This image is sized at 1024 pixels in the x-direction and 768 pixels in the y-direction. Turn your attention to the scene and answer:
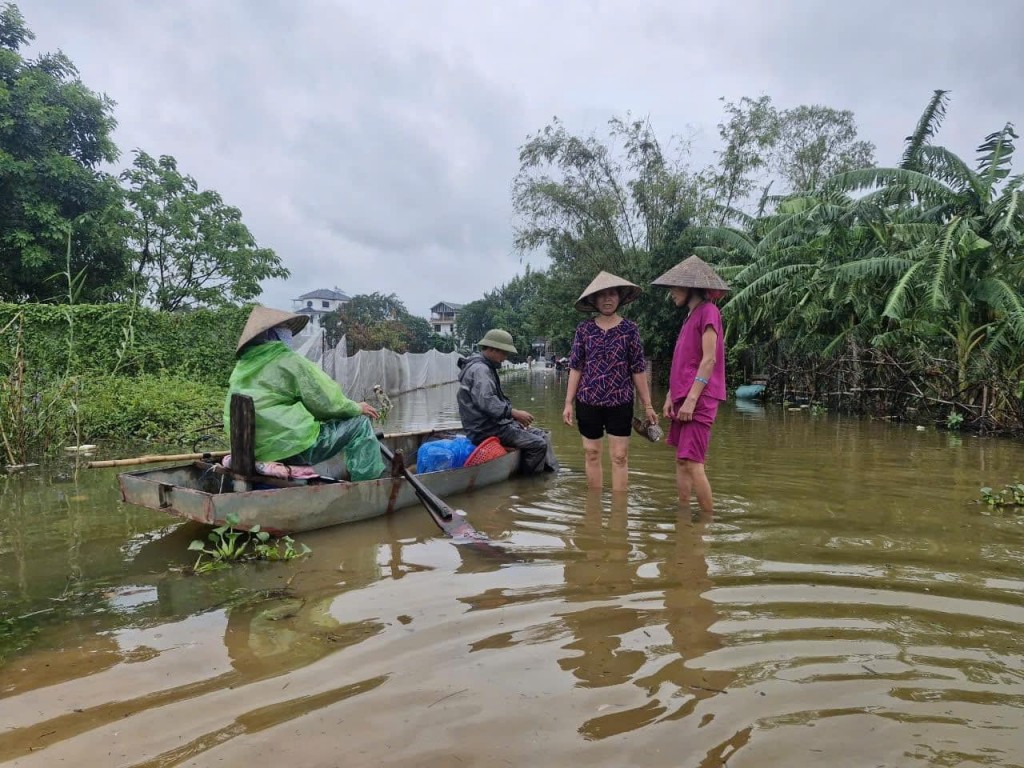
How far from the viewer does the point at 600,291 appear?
5.19m

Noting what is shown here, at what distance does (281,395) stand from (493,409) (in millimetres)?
2179

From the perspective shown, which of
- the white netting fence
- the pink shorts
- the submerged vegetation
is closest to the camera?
the submerged vegetation

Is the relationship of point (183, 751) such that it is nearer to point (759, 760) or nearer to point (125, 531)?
point (759, 760)

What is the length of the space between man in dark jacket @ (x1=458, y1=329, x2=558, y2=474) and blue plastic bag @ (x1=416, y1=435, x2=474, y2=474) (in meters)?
0.16

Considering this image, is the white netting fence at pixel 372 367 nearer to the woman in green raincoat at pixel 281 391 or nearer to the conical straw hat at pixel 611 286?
the conical straw hat at pixel 611 286

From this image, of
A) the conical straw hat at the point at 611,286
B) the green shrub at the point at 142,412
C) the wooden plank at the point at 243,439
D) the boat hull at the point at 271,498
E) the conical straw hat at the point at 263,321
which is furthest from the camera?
the green shrub at the point at 142,412

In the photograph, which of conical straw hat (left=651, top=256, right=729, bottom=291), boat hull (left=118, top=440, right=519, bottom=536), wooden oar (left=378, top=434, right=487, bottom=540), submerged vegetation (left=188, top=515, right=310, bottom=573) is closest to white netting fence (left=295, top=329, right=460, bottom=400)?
boat hull (left=118, top=440, right=519, bottom=536)

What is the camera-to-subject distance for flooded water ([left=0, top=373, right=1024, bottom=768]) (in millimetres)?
2066

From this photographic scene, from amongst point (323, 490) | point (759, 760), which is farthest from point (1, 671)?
point (759, 760)

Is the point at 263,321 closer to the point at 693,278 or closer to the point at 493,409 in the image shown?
the point at 493,409

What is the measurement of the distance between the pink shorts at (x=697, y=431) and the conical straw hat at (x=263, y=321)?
289 centimetres

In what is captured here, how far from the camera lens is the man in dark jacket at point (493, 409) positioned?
247 inches

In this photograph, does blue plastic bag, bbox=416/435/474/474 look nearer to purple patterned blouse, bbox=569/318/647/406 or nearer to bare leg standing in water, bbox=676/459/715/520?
purple patterned blouse, bbox=569/318/647/406

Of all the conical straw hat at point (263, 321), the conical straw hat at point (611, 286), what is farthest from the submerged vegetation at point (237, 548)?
the conical straw hat at point (611, 286)
